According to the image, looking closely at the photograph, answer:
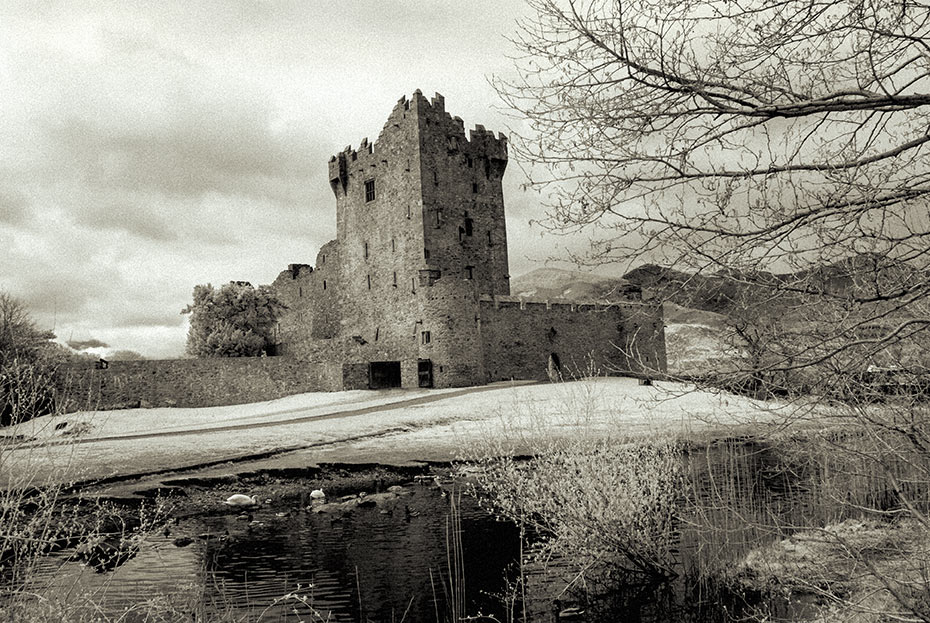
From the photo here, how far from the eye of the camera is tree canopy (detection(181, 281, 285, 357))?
4372 centimetres

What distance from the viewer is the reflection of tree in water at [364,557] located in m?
6.79

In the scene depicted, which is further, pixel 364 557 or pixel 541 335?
pixel 541 335

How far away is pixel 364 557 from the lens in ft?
26.9

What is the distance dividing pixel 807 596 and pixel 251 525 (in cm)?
690

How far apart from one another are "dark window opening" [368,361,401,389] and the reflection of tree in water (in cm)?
2375

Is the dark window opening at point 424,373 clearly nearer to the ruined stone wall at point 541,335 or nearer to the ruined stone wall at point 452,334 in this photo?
the ruined stone wall at point 452,334

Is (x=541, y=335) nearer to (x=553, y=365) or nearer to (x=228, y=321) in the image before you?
(x=553, y=365)

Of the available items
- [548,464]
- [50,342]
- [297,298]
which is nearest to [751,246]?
[548,464]

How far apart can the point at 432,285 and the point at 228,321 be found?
16.5 meters

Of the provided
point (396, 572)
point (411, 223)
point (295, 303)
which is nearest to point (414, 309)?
point (411, 223)

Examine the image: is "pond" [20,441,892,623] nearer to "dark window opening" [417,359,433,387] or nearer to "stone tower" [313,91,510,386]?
"dark window opening" [417,359,433,387]

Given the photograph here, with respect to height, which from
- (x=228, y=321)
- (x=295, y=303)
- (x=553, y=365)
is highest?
(x=295, y=303)

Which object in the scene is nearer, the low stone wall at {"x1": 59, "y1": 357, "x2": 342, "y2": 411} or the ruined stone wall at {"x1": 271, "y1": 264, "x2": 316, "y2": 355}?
the low stone wall at {"x1": 59, "y1": 357, "x2": 342, "y2": 411}

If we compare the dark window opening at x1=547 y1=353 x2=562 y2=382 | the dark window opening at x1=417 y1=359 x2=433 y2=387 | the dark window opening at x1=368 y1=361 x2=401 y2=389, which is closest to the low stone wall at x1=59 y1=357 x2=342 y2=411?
the dark window opening at x1=368 y1=361 x2=401 y2=389
